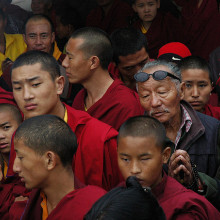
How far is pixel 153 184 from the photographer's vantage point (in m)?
3.43

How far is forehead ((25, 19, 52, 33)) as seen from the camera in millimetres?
6184

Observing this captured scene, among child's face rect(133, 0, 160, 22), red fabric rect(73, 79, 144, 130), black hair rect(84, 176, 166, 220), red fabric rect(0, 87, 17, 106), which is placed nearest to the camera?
black hair rect(84, 176, 166, 220)

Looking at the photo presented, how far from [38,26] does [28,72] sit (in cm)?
213

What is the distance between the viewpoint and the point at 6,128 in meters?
4.75

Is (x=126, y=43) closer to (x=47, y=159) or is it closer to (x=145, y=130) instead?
(x=145, y=130)

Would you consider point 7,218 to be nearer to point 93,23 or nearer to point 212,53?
point 212,53

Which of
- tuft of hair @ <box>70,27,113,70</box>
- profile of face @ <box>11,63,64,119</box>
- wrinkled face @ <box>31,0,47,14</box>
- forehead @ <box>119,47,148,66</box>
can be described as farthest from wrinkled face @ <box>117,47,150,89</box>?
wrinkled face @ <box>31,0,47,14</box>

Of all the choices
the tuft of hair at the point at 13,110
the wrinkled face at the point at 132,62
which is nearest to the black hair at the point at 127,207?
the tuft of hair at the point at 13,110

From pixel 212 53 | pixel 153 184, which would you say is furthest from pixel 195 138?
pixel 212 53

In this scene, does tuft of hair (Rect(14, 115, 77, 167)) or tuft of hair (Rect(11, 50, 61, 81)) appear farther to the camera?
tuft of hair (Rect(11, 50, 61, 81))

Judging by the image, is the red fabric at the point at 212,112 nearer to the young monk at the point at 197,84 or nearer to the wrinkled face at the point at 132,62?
the young monk at the point at 197,84

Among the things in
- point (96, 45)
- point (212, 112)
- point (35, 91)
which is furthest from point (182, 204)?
point (96, 45)

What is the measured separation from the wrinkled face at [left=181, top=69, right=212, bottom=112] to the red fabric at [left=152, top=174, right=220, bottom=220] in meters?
1.57

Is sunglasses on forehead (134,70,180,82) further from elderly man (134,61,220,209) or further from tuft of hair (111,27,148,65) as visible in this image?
tuft of hair (111,27,148,65)
